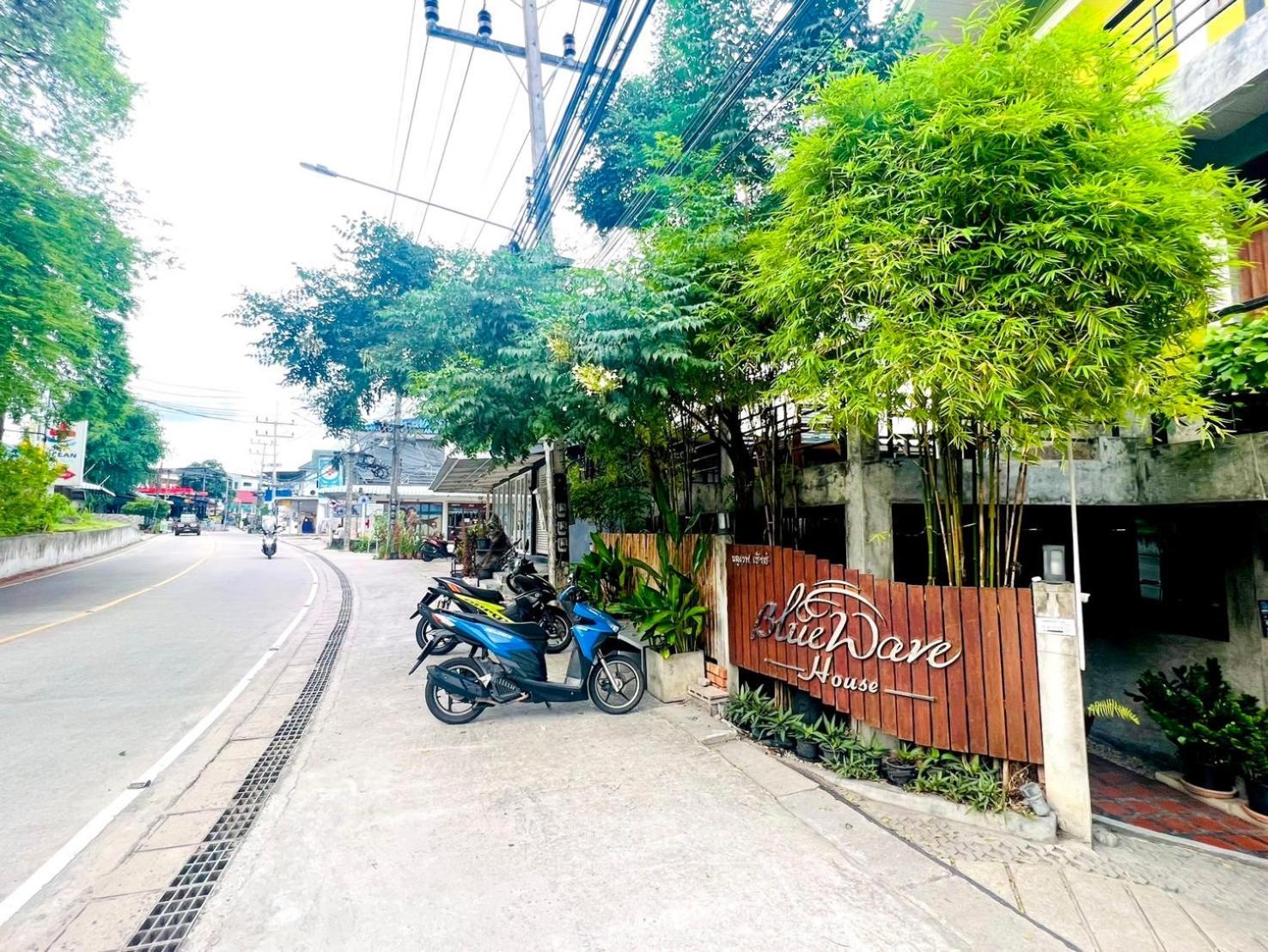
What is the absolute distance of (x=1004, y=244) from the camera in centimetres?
300

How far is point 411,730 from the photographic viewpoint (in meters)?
4.70

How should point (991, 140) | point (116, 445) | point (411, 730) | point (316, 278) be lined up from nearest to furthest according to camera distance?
point (991, 140)
point (411, 730)
point (316, 278)
point (116, 445)

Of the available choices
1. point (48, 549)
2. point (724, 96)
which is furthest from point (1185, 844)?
point (48, 549)

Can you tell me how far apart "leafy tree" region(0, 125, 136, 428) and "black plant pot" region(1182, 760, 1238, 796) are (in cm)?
1466

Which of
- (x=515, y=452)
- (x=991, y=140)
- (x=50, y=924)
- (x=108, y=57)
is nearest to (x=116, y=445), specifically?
(x=108, y=57)

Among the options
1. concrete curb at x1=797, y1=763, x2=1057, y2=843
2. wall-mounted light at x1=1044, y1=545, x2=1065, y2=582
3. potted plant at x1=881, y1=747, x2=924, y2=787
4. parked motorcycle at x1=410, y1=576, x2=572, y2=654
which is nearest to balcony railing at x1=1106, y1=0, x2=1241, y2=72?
wall-mounted light at x1=1044, y1=545, x2=1065, y2=582

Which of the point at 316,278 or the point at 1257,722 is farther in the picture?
the point at 316,278

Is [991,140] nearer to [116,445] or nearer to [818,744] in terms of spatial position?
[818,744]

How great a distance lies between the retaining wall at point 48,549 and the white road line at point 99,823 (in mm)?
13531

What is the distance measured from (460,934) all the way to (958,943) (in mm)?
1938

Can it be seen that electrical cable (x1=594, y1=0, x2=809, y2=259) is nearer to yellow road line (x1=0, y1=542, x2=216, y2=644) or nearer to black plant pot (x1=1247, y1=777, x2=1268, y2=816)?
black plant pot (x1=1247, y1=777, x2=1268, y2=816)

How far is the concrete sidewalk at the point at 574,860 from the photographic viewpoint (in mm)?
2430

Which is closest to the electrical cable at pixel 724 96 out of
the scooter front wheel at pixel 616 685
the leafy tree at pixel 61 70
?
the scooter front wheel at pixel 616 685

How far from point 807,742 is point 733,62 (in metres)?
7.34
